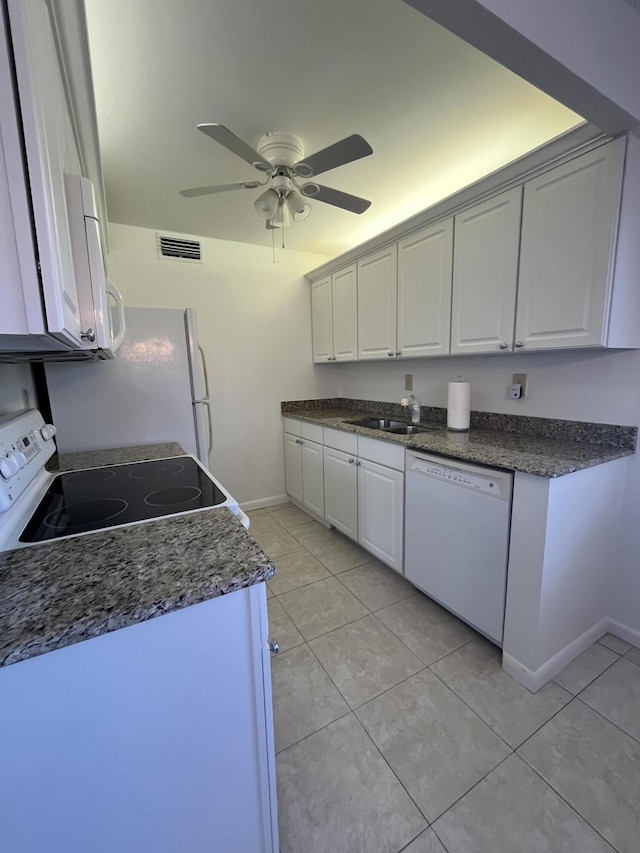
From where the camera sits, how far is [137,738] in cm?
64

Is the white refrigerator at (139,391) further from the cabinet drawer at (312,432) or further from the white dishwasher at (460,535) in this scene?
the white dishwasher at (460,535)

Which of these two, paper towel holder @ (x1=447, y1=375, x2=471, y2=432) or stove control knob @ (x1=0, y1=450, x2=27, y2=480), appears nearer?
stove control knob @ (x1=0, y1=450, x2=27, y2=480)

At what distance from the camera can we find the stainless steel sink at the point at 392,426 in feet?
8.12

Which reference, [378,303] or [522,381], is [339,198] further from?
[522,381]

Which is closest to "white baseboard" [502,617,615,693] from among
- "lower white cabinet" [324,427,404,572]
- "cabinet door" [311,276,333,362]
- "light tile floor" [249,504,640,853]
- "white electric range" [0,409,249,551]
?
"light tile floor" [249,504,640,853]

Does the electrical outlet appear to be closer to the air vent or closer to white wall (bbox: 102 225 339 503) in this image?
white wall (bbox: 102 225 339 503)

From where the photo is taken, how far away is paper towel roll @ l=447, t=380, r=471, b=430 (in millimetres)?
2109

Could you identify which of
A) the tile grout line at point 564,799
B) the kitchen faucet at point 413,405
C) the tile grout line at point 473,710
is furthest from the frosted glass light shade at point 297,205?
the tile grout line at point 564,799

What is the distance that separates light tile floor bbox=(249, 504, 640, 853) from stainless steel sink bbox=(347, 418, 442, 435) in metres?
1.13

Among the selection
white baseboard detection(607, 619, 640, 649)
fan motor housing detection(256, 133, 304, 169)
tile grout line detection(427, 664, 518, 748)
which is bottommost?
tile grout line detection(427, 664, 518, 748)

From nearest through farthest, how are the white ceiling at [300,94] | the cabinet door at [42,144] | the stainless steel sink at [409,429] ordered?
the cabinet door at [42,144] → the white ceiling at [300,94] → the stainless steel sink at [409,429]

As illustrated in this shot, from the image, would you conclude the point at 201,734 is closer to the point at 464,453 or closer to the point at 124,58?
the point at 464,453

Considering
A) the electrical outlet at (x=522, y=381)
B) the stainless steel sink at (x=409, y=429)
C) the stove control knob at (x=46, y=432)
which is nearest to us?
the stove control knob at (x=46, y=432)

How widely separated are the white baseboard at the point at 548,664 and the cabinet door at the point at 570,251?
1.38 meters
